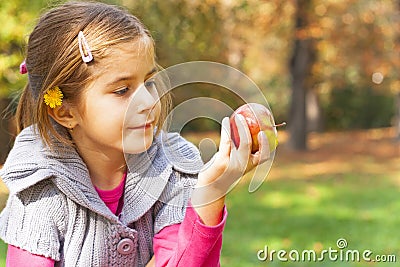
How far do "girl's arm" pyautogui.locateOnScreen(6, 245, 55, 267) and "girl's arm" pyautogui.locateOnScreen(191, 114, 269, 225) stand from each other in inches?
15.9

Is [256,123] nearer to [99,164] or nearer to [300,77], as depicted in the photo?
[99,164]

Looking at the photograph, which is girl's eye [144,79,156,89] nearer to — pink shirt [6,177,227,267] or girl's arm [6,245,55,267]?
pink shirt [6,177,227,267]

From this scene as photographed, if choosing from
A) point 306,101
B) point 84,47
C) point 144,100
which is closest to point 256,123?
point 144,100

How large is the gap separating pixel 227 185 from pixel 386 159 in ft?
36.9

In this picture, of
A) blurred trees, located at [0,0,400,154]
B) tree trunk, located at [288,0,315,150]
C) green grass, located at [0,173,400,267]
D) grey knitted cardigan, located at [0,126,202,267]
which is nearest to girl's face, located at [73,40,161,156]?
grey knitted cardigan, located at [0,126,202,267]

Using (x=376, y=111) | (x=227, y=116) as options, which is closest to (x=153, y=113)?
(x=227, y=116)

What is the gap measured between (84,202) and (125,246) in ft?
0.52

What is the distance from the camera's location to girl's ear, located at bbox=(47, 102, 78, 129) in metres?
1.88

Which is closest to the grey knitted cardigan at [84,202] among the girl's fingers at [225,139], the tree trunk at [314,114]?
the girl's fingers at [225,139]

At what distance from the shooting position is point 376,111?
17.8m

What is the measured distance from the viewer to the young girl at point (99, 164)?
1.77 m

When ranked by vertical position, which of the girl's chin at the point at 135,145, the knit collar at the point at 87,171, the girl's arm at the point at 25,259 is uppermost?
the girl's chin at the point at 135,145

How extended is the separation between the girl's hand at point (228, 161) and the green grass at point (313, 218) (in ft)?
11.2

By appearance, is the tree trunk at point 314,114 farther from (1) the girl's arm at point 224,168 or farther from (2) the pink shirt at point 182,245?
(1) the girl's arm at point 224,168
